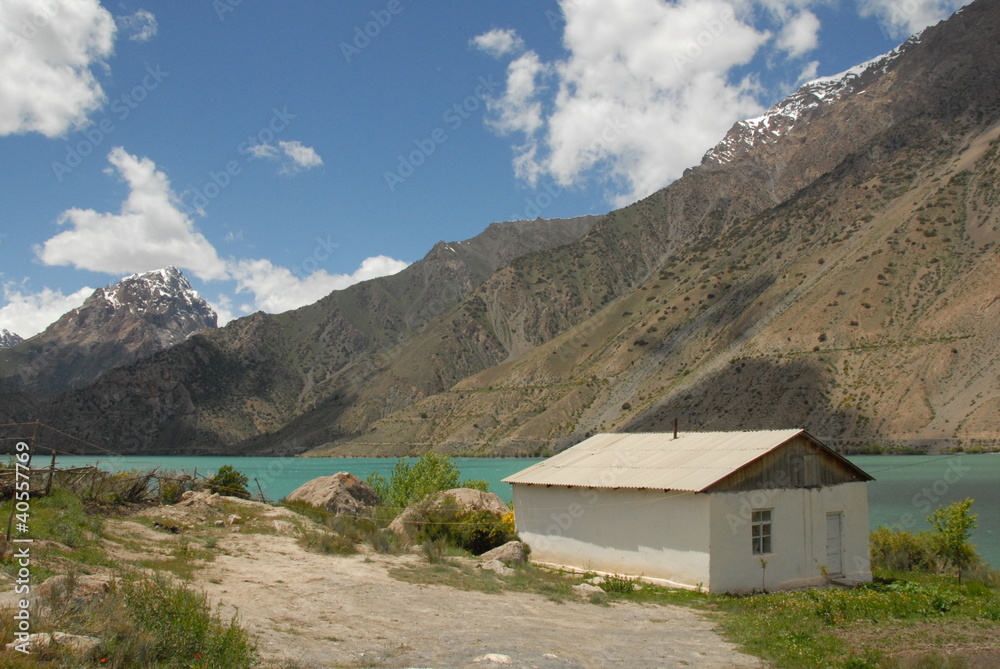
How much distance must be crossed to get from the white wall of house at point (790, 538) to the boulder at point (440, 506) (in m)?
9.59

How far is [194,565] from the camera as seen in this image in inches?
593

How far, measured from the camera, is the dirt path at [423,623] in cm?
1002

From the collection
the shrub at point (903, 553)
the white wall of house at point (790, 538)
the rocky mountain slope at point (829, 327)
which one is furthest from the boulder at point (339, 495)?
the rocky mountain slope at point (829, 327)

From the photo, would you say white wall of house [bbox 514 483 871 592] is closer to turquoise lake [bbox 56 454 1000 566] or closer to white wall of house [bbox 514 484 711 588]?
white wall of house [bbox 514 484 711 588]

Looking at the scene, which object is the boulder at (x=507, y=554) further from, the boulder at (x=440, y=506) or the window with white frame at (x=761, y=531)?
the window with white frame at (x=761, y=531)

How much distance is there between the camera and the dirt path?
1002 centimetres

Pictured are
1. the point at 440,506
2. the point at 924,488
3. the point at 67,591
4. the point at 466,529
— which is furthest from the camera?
the point at 924,488

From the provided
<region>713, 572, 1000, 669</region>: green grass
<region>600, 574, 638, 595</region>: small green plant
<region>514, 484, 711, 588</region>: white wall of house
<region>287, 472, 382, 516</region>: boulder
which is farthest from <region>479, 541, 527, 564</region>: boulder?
<region>287, 472, 382, 516</region>: boulder

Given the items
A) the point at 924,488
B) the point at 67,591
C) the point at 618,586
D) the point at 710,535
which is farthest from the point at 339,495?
the point at 924,488

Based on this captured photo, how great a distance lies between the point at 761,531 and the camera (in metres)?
18.8

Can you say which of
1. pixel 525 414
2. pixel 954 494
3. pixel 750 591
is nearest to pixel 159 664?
pixel 750 591

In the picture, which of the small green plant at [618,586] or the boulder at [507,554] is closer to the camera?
the small green plant at [618,586]

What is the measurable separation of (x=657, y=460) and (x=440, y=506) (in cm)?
790

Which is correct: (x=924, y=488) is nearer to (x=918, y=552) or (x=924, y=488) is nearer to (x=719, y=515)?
(x=918, y=552)
